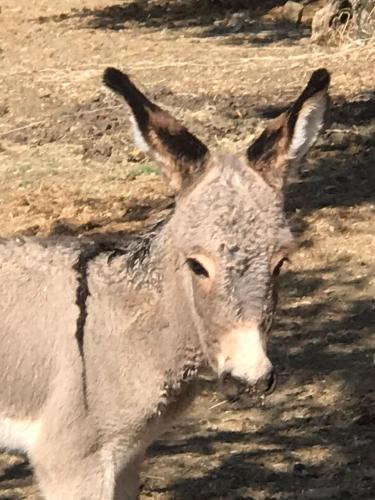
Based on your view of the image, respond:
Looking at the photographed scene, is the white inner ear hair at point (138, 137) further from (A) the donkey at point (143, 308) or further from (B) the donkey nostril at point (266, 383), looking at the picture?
(B) the donkey nostril at point (266, 383)

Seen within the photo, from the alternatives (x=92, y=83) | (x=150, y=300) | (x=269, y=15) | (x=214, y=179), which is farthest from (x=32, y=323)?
(x=269, y=15)

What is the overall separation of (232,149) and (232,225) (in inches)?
246

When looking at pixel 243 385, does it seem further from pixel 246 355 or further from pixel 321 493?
pixel 321 493

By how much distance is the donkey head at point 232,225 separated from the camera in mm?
3975

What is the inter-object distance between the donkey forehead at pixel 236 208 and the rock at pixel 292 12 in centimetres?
1244

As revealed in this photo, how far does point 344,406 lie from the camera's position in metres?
6.52

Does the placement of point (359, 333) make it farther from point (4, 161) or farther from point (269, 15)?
point (269, 15)

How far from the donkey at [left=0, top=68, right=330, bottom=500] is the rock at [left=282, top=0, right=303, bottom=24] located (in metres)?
12.2

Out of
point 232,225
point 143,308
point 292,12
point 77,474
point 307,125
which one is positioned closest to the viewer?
point 232,225

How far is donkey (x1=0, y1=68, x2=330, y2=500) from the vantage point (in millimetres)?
4051

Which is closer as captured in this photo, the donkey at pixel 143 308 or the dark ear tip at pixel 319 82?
the donkey at pixel 143 308

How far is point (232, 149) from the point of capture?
10250mm

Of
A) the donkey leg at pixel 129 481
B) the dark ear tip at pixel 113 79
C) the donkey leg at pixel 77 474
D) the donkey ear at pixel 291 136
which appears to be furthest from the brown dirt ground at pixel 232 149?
the dark ear tip at pixel 113 79

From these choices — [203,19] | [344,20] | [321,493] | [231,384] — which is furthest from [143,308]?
[203,19]
